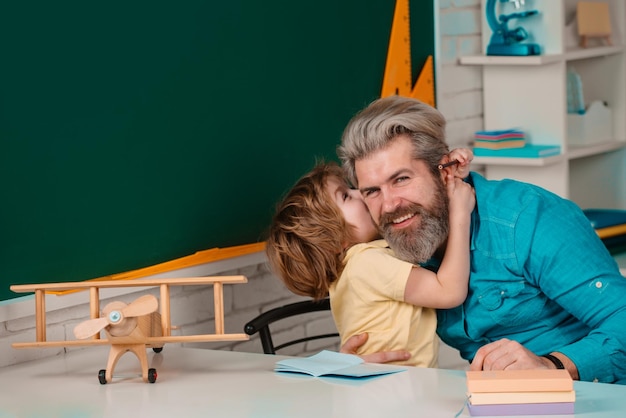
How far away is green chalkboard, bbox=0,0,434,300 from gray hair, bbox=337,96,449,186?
1.59 feet

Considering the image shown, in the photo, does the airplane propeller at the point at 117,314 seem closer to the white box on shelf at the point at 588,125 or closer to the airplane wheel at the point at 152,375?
the airplane wheel at the point at 152,375

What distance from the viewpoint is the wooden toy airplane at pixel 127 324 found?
2.25m

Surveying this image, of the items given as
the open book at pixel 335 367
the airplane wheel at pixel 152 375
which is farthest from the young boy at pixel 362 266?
the airplane wheel at pixel 152 375

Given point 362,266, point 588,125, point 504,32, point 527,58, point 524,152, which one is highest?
point 504,32

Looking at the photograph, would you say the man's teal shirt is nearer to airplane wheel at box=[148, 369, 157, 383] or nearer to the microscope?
airplane wheel at box=[148, 369, 157, 383]

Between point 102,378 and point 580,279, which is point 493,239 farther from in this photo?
point 102,378

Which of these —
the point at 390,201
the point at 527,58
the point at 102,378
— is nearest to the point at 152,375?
the point at 102,378

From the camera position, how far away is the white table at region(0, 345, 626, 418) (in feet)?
6.58

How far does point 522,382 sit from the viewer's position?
1.89 metres

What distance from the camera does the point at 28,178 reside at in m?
2.54

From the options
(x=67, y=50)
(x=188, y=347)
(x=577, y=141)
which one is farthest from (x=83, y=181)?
(x=577, y=141)

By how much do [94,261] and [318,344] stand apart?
1022mm

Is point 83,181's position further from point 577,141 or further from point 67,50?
point 577,141

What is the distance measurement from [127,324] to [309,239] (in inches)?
23.9
